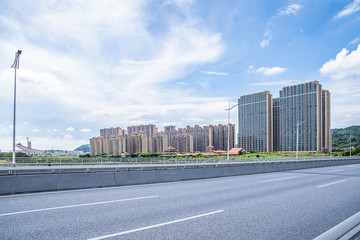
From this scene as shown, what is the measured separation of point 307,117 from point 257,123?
82.9 feet

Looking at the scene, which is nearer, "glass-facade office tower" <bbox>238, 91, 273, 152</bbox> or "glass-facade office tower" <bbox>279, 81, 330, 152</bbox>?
"glass-facade office tower" <bbox>279, 81, 330, 152</bbox>

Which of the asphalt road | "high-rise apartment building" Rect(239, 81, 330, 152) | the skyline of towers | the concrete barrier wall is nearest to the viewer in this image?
the asphalt road

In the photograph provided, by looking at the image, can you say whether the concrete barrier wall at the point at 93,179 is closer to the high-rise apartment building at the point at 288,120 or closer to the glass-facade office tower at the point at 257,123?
the high-rise apartment building at the point at 288,120

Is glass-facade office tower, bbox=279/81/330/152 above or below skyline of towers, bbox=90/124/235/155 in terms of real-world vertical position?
above

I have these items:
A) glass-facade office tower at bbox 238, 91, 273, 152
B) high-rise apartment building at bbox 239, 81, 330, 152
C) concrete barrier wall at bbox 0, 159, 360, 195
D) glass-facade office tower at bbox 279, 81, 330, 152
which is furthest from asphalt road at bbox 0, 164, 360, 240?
glass-facade office tower at bbox 238, 91, 273, 152

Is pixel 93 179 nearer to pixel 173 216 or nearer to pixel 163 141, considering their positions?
pixel 173 216

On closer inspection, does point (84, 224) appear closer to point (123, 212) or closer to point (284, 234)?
point (123, 212)

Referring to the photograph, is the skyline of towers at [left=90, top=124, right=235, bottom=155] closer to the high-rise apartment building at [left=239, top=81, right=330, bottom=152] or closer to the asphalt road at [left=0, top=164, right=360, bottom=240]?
the high-rise apartment building at [left=239, top=81, right=330, bottom=152]

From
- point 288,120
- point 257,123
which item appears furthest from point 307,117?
point 257,123

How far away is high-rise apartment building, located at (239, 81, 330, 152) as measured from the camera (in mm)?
101188

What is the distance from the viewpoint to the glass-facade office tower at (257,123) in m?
118

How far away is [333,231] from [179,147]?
161113 millimetres

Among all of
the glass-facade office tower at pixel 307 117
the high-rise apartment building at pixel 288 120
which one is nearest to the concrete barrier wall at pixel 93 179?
the high-rise apartment building at pixel 288 120

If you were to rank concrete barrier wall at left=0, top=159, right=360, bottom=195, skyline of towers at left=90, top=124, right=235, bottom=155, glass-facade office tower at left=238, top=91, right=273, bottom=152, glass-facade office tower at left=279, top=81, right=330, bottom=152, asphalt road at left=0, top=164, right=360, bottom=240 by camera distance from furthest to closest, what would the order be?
skyline of towers at left=90, top=124, right=235, bottom=155, glass-facade office tower at left=238, top=91, right=273, bottom=152, glass-facade office tower at left=279, top=81, right=330, bottom=152, concrete barrier wall at left=0, top=159, right=360, bottom=195, asphalt road at left=0, top=164, right=360, bottom=240
